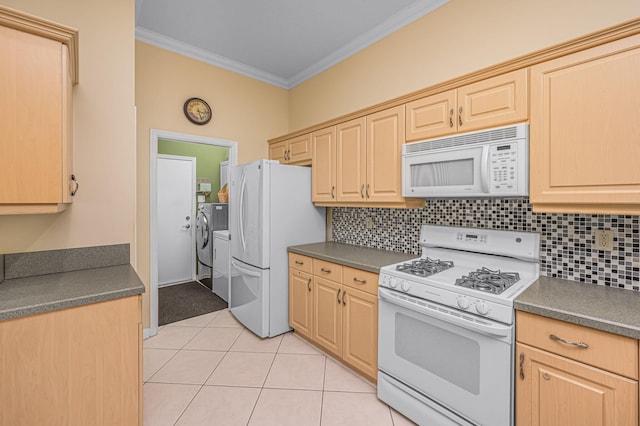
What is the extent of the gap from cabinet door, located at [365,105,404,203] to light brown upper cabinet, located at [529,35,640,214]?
Result: 0.83 meters

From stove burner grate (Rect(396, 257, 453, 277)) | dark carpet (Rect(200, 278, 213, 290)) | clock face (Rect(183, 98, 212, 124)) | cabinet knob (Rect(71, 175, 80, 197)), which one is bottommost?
dark carpet (Rect(200, 278, 213, 290))

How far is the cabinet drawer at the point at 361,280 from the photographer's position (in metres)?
2.06

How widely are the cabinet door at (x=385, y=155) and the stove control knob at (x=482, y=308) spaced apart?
95 centimetres

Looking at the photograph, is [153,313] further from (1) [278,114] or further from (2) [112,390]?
(1) [278,114]

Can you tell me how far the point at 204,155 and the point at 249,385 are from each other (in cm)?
376

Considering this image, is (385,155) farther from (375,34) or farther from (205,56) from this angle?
(205,56)

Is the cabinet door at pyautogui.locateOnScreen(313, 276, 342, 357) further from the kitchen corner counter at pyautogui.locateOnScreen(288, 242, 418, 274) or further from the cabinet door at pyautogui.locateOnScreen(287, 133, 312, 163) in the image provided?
the cabinet door at pyautogui.locateOnScreen(287, 133, 312, 163)

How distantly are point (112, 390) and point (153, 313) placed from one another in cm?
162

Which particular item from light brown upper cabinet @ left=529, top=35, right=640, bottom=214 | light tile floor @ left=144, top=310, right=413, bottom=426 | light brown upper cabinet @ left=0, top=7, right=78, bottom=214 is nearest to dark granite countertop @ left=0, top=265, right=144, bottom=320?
light brown upper cabinet @ left=0, top=7, right=78, bottom=214

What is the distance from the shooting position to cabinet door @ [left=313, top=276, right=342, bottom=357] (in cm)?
236

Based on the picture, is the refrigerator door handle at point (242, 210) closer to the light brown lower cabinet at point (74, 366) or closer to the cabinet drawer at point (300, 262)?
the cabinet drawer at point (300, 262)

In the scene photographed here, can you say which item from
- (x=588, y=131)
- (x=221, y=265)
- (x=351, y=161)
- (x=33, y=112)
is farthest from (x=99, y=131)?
(x=588, y=131)

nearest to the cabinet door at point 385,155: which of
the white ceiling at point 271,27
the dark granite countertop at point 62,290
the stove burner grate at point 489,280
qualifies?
the stove burner grate at point 489,280

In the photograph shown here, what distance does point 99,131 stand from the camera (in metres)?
1.86
